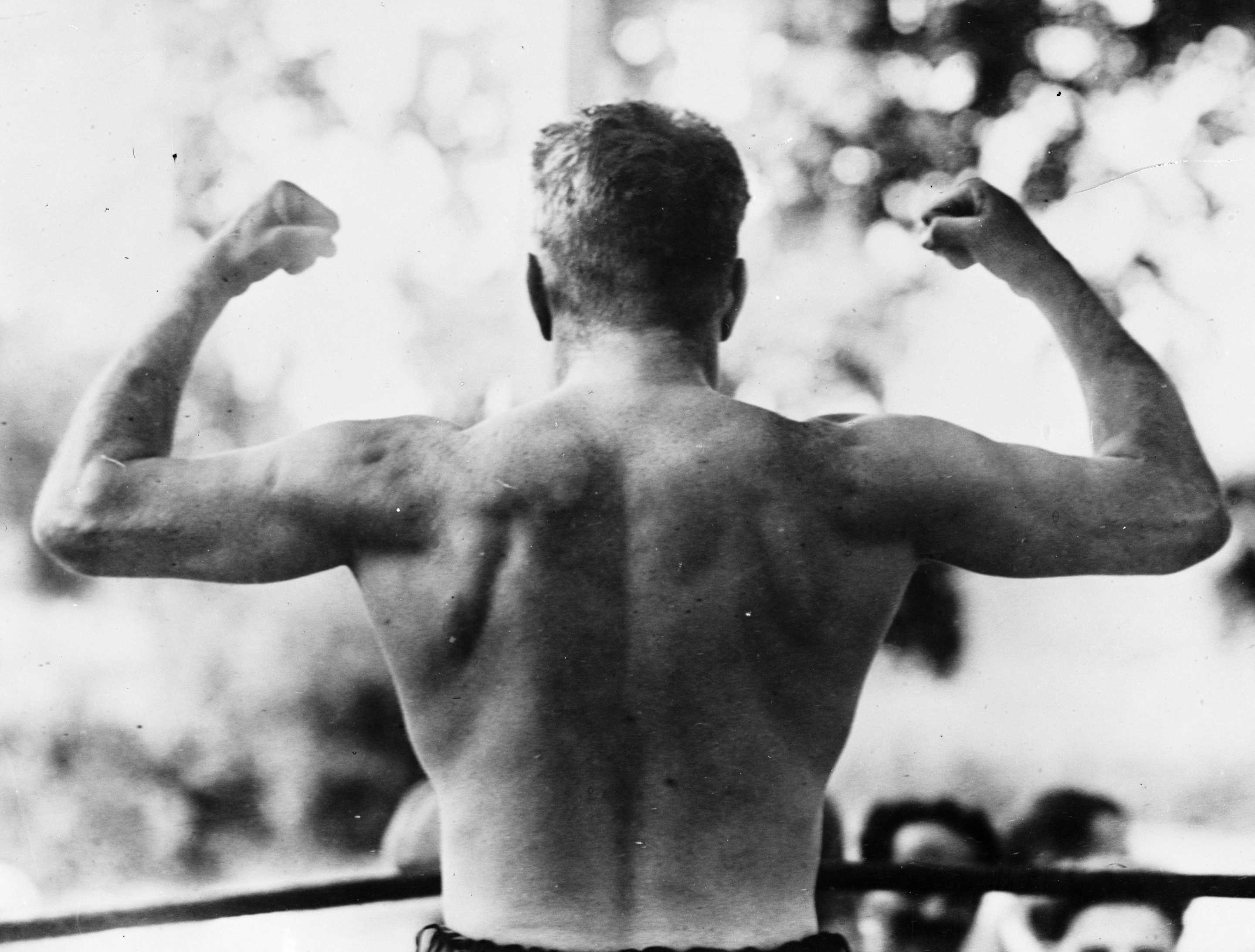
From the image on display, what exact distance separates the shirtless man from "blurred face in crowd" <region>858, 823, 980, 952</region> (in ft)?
1.13

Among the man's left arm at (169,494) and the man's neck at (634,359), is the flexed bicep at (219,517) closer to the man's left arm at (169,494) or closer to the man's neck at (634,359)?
the man's left arm at (169,494)

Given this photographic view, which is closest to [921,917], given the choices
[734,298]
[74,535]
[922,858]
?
[922,858]

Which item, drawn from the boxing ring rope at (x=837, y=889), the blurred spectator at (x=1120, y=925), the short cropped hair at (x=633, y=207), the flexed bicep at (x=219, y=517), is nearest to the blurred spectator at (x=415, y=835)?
the boxing ring rope at (x=837, y=889)

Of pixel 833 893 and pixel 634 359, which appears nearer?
pixel 634 359

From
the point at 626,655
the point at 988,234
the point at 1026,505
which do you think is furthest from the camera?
the point at 988,234

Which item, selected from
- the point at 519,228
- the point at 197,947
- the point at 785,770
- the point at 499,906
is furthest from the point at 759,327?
the point at 197,947

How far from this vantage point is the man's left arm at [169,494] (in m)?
1.17

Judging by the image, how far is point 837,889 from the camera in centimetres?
147

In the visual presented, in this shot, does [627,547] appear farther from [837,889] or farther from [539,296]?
[837,889]

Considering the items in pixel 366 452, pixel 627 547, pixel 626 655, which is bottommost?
pixel 626 655

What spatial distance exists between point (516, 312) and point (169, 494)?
481 millimetres

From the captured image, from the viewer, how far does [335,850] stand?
57.1 inches

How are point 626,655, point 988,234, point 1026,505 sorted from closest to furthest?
1. point 626,655
2. point 1026,505
3. point 988,234

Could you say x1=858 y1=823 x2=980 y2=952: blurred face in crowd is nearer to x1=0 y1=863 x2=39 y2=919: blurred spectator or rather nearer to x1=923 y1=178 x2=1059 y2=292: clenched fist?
x1=923 y1=178 x2=1059 y2=292: clenched fist
